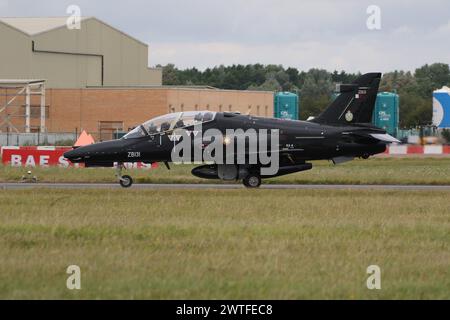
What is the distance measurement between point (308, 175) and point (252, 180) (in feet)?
22.0

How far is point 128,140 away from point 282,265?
58.2ft

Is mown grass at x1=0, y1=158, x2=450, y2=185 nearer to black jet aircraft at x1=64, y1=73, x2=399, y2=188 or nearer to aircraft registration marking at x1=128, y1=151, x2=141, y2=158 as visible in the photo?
black jet aircraft at x1=64, y1=73, x2=399, y2=188

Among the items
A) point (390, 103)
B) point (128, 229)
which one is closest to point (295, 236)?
point (128, 229)

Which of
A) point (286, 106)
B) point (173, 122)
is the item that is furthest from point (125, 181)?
point (286, 106)

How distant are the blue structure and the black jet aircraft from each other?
41810mm

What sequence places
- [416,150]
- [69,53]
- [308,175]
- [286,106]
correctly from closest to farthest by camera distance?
[308,175] → [416,150] → [286,106] → [69,53]

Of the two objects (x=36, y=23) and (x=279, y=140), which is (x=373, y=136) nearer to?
(x=279, y=140)

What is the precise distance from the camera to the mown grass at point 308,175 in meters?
34.6

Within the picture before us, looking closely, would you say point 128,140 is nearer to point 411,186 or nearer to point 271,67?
point 411,186

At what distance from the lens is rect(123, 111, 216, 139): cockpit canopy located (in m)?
30.5

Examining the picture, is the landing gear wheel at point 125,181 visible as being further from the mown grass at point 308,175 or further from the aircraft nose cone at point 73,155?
the mown grass at point 308,175

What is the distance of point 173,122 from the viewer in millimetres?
30625

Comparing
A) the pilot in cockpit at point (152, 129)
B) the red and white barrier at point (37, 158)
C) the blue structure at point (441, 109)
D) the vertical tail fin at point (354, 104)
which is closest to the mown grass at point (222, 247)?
the pilot in cockpit at point (152, 129)

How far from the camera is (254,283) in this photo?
40.6ft
